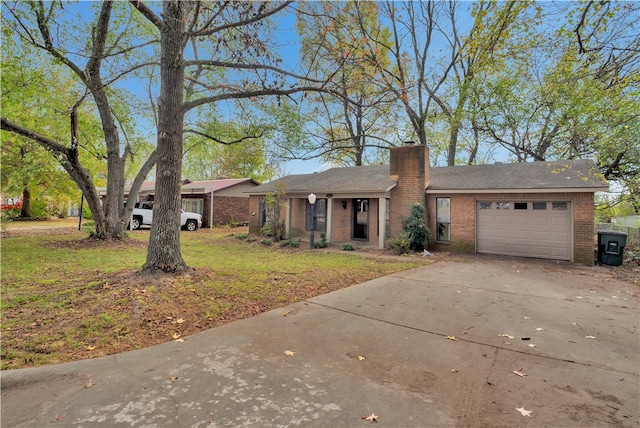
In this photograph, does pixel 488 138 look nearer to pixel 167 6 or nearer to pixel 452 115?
pixel 452 115

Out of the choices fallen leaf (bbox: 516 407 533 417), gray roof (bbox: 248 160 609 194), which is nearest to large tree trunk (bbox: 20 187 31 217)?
gray roof (bbox: 248 160 609 194)

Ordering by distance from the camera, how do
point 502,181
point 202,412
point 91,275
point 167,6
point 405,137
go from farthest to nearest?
point 405,137, point 502,181, point 91,275, point 167,6, point 202,412

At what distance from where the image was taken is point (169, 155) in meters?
6.35

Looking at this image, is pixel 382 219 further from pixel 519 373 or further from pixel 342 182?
pixel 519 373

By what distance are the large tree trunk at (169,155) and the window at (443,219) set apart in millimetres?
9915

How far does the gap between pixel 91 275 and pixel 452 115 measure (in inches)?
704

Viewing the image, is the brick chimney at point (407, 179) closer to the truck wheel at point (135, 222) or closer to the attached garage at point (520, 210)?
the attached garage at point (520, 210)

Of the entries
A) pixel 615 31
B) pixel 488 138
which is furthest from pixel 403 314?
pixel 488 138

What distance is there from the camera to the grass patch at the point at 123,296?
12.6ft

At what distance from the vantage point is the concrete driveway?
97.2 inches

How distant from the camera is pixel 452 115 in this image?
17875mm

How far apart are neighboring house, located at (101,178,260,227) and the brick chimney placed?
39.1 feet

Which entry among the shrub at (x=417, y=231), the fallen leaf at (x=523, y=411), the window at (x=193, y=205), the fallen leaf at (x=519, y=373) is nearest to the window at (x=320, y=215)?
the shrub at (x=417, y=231)

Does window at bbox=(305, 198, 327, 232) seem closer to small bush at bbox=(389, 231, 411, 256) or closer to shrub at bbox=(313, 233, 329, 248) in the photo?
shrub at bbox=(313, 233, 329, 248)
